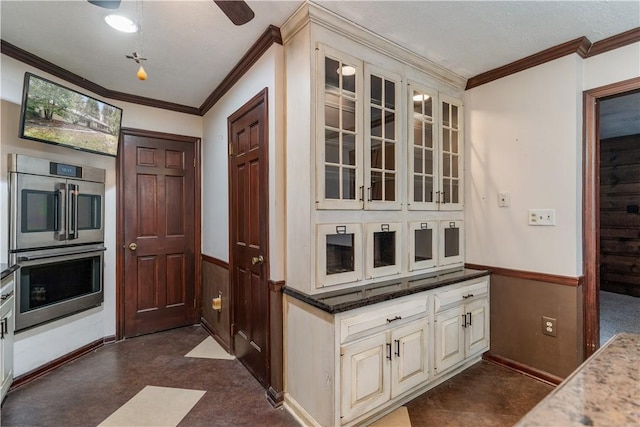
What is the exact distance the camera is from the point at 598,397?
2.39ft

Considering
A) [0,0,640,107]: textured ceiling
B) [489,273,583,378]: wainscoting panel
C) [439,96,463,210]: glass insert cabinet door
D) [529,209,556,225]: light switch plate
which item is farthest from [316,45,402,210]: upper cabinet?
[489,273,583,378]: wainscoting panel

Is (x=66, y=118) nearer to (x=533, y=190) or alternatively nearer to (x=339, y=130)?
(x=339, y=130)

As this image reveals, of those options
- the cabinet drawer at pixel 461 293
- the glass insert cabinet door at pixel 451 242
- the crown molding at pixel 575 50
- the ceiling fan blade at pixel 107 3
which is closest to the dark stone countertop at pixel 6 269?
the ceiling fan blade at pixel 107 3

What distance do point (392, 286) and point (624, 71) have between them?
214cm

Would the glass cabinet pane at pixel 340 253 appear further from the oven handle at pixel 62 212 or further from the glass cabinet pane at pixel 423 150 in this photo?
the oven handle at pixel 62 212

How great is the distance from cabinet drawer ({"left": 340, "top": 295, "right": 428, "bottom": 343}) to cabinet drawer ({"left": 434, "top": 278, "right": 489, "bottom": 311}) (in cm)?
17

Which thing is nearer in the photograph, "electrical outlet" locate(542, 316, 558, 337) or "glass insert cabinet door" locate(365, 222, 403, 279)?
"glass insert cabinet door" locate(365, 222, 403, 279)

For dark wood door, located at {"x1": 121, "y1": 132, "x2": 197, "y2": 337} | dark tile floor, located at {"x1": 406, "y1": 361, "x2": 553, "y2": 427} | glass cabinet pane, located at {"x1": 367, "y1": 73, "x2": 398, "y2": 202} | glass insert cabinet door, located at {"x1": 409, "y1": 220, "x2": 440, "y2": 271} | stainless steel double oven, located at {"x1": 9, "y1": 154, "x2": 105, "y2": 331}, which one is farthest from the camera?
dark wood door, located at {"x1": 121, "y1": 132, "x2": 197, "y2": 337}

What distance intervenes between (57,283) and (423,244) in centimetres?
297

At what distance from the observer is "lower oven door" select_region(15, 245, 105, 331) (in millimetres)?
2277

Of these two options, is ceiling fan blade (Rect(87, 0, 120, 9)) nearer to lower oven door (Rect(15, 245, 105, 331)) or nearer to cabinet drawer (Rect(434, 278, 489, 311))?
lower oven door (Rect(15, 245, 105, 331))

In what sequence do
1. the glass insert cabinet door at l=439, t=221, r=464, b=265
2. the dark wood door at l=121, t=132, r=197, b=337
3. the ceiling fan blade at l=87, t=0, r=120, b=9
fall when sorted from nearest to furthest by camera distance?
the ceiling fan blade at l=87, t=0, r=120, b=9 < the glass insert cabinet door at l=439, t=221, r=464, b=265 < the dark wood door at l=121, t=132, r=197, b=337

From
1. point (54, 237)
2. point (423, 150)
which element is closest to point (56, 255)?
point (54, 237)

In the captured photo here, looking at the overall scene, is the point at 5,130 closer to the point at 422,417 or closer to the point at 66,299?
the point at 66,299
